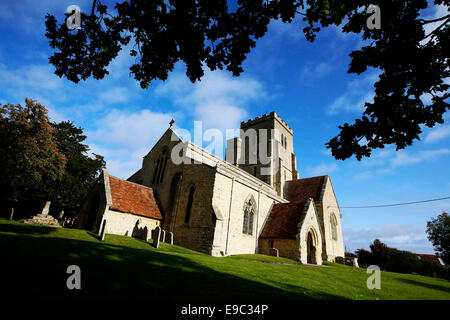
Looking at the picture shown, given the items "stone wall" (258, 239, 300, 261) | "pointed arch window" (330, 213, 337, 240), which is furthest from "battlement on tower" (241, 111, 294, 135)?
"stone wall" (258, 239, 300, 261)

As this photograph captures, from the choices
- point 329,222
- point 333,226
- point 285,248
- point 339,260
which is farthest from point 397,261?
point 285,248

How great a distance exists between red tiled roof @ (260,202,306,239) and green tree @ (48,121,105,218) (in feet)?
79.6

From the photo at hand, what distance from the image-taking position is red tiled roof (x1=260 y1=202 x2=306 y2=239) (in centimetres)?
1959

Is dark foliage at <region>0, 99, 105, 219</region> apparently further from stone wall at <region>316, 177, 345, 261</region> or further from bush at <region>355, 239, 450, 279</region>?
bush at <region>355, 239, 450, 279</region>

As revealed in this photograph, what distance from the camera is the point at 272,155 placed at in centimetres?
3525

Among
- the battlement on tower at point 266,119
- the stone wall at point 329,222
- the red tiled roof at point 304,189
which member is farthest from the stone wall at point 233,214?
the battlement on tower at point 266,119

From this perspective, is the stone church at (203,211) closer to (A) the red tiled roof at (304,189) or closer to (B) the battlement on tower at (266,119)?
(A) the red tiled roof at (304,189)

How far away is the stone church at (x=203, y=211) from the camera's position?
16844 millimetres

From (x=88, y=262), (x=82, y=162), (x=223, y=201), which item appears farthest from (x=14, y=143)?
(x=88, y=262)

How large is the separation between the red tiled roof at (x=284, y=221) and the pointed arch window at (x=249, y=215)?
1725 mm

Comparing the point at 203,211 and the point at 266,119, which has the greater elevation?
the point at 266,119

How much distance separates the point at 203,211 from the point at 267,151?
2178 cm

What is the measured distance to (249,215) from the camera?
67.1 feet

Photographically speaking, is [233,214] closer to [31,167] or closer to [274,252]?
[274,252]
